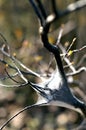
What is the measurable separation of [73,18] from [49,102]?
3.90m

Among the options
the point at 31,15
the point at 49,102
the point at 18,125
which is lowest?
the point at 49,102

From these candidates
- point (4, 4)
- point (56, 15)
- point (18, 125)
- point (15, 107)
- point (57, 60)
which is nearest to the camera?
point (56, 15)

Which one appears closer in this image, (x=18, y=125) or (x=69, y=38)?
(x=18, y=125)

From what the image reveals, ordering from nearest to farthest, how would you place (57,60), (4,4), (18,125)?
(57,60)
(18,125)
(4,4)

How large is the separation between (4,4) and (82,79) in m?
1.64

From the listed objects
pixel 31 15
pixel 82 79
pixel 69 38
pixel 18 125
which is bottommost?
pixel 18 125

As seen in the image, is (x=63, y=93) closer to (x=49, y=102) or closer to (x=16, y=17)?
(x=49, y=102)

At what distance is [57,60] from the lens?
90.3 inches

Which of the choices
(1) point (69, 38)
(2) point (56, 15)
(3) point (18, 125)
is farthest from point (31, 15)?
(2) point (56, 15)

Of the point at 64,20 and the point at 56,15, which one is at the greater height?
the point at 64,20

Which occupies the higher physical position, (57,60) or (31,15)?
(31,15)

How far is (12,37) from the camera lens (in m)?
6.53

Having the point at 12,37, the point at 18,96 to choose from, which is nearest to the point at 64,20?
the point at 12,37

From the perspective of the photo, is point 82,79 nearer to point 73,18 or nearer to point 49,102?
point 73,18
